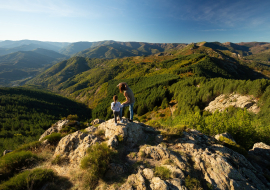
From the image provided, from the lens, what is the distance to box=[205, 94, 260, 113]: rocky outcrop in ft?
119

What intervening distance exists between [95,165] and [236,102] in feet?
172

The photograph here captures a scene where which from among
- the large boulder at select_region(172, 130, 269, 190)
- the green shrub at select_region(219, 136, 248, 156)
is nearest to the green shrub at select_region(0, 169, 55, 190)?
the large boulder at select_region(172, 130, 269, 190)

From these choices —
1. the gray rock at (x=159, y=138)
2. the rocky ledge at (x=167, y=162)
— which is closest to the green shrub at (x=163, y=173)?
→ the rocky ledge at (x=167, y=162)

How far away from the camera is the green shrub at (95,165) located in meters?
6.61

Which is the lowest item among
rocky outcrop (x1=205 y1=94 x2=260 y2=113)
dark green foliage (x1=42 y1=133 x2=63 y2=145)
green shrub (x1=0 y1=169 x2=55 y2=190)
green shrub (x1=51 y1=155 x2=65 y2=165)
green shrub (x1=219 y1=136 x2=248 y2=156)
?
rocky outcrop (x1=205 y1=94 x2=260 y2=113)

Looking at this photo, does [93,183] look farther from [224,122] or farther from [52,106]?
[52,106]

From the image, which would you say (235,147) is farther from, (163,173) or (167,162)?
(163,173)

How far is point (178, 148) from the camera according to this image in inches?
406

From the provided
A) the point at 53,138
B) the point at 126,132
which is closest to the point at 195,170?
the point at 126,132

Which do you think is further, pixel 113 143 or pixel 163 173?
pixel 113 143

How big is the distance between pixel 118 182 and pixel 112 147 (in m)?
2.58

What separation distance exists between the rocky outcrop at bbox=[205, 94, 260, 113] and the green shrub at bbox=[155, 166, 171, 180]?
40776 mm

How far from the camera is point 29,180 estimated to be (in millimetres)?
6062

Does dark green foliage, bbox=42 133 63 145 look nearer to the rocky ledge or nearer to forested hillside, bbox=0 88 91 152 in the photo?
the rocky ledge
